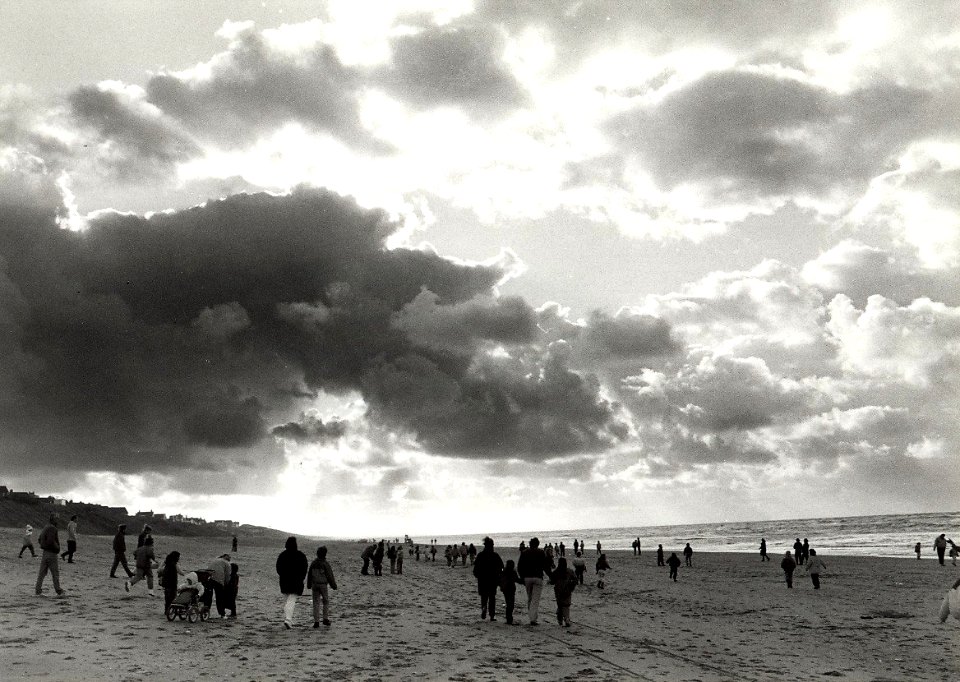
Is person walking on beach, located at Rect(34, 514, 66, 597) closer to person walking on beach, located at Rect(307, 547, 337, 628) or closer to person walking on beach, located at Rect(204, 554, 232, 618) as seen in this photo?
person walking on beach, located at Rect(204, 554, 232, 618)

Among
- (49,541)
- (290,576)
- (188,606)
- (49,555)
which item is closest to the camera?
(290,576)

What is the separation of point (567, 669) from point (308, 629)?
665 cm

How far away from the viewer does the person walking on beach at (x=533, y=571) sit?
17.7 m

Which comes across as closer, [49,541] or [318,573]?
[318,573]

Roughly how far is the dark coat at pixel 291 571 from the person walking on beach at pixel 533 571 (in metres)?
5.17

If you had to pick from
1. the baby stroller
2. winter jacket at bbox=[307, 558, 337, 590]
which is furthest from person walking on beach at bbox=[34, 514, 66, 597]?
winter jacket at bbox=[307, 558, 337, 590]

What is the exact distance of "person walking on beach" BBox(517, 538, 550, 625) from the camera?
17.7 meters

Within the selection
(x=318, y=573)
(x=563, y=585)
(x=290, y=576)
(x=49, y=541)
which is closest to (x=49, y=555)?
(x=49, y=541)

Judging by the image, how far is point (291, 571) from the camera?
54.0ft

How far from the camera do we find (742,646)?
16.1 m

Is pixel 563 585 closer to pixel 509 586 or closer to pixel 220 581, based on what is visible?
pixel 509 586

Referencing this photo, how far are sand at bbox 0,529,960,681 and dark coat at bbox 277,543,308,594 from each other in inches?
35.4

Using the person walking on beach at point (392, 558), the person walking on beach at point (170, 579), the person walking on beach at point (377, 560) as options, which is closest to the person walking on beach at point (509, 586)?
the person walking on beach at point (170, 579)

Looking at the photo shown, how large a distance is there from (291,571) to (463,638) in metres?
4.15
